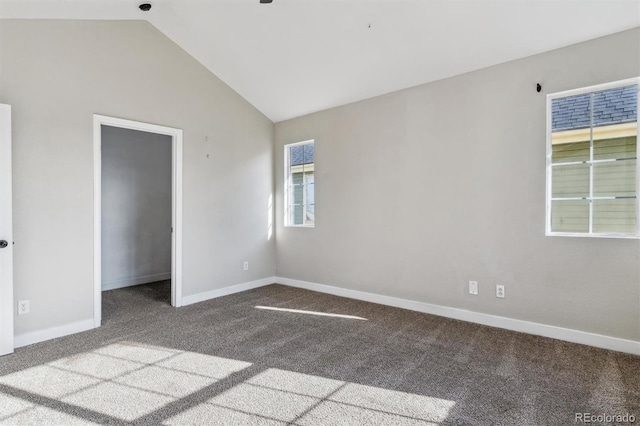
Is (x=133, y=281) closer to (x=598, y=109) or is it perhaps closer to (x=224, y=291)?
(x=224, y=291)

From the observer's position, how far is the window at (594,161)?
277 cm

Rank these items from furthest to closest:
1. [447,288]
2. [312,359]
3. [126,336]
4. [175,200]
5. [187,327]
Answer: [175,200]
[447,288]
[187,327]
[126,336]
[312,359]

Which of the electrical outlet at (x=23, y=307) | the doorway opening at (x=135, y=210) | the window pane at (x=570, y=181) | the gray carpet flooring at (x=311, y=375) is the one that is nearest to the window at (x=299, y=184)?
the doorway opening at (x=135, y=210)

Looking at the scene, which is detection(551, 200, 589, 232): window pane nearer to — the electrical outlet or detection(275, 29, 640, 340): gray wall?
detection(275, 29, 640, 340): gray wall

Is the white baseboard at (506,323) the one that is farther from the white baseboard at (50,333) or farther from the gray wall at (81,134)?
the white baseboard at (50,333)

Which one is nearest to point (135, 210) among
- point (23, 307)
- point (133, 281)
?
point (133, 281)

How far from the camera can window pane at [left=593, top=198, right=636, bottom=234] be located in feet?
9.05

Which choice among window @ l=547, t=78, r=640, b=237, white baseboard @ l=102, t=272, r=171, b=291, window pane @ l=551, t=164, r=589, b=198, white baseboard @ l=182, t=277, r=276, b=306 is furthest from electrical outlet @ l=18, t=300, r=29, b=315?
window pane @ l=551, t=164, r=589, b=198

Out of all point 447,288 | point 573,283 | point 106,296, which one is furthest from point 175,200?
point 573,283

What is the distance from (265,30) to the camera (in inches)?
140

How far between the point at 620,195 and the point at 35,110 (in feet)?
17.0

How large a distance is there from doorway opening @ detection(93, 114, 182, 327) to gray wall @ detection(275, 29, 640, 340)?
8.38 feet

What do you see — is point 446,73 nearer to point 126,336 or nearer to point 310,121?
point 310,121

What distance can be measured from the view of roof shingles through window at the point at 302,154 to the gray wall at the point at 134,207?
2.34m
